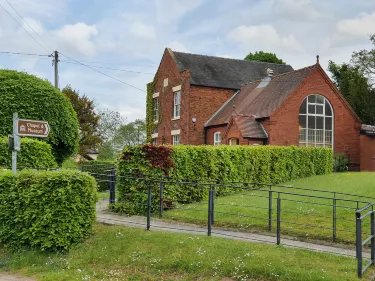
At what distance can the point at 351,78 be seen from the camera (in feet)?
148

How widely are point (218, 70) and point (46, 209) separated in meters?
27.2

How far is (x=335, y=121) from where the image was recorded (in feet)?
95.3

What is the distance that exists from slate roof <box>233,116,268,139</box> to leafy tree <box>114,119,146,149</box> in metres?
31.8

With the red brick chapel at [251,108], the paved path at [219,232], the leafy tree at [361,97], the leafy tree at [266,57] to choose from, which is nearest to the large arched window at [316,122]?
the red brick chapel at [251,108]

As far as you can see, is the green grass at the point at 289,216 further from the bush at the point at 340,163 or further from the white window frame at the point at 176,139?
the white window frame at the point at 176,139

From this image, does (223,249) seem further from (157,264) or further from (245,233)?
(245,233)

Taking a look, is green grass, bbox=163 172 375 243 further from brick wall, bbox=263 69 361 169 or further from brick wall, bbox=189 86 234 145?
brick wall, bbox=189 86 234 145

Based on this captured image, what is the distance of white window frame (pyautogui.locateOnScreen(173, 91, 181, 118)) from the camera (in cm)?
3395

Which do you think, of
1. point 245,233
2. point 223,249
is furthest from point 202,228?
point 223,249

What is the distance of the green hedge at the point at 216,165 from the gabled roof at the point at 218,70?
11.4 metres

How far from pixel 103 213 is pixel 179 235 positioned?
4.30 m

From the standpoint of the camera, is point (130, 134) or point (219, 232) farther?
point (130, 134)

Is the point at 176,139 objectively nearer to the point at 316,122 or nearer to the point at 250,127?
the point at 250,127

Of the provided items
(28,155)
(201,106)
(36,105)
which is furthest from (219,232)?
(201,106)
